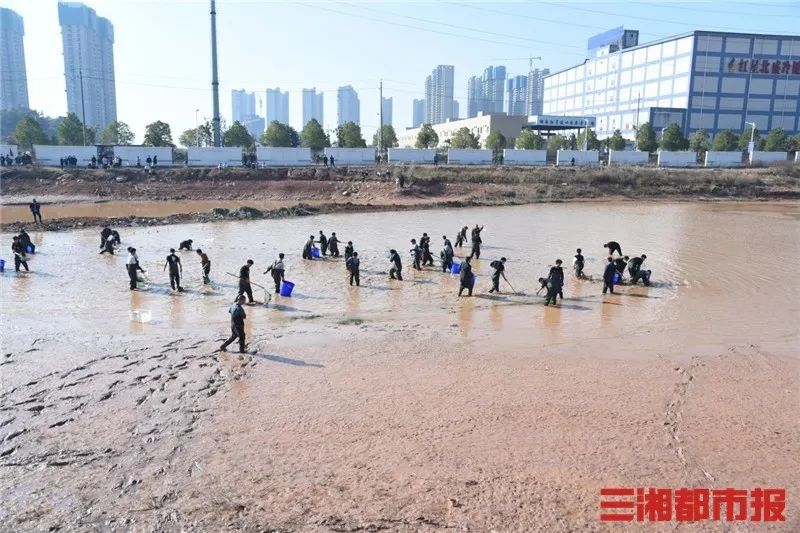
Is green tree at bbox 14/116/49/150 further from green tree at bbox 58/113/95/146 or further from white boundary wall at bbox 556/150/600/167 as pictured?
white boundary wall at bbox 556/150/600/167

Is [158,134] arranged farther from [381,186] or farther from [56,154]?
[381,186]

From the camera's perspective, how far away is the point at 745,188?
5491 centimetres

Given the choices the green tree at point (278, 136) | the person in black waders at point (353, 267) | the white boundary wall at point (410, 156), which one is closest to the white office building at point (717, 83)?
the white boundary wall at point (410, 156)

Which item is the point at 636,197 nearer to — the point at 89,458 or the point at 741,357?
the point at 741,357

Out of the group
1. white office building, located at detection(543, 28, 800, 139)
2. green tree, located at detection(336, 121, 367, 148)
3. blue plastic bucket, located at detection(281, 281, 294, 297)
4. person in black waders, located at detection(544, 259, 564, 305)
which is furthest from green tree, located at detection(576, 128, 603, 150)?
blue plastic bucket, located at detection(281, 281, 294, 297)

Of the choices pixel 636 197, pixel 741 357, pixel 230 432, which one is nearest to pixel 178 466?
pixel 230 432

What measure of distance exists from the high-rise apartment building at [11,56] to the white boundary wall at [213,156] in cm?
7406

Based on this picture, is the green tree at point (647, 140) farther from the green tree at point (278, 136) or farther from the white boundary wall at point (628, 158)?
the green tree at point (278, 136)

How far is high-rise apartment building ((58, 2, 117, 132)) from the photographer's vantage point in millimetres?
112250

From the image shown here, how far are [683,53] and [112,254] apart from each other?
90737mm

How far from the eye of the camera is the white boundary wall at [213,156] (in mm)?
53156

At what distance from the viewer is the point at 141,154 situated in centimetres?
5344

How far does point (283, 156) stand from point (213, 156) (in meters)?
6.51

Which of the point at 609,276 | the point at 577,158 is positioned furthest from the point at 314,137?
the point at 609,276
